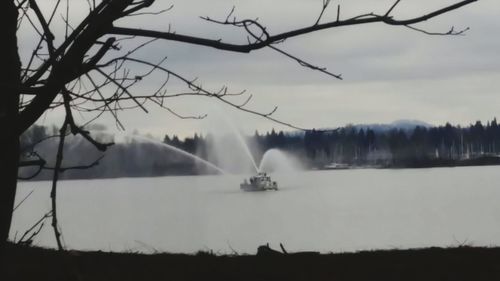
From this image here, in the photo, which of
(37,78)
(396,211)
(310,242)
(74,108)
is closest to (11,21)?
(37,78)

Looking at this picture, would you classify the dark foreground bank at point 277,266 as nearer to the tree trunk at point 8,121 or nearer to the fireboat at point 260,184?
the tree trunk at point 8,121

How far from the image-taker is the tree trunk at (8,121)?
3250 millimetres

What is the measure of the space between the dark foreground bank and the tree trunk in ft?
15.5

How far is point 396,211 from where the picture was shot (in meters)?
84.7

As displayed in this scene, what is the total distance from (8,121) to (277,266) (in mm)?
5949

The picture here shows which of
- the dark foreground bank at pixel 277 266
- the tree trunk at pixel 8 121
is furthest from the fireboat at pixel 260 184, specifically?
the tree trunk at pixel 8 121

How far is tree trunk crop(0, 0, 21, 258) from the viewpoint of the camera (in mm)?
3250

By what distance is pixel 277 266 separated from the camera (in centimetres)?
882

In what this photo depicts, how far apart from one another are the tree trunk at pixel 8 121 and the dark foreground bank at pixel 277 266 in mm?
4728

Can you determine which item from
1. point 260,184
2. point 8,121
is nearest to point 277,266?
point 8,121

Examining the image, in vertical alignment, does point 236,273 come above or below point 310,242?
above

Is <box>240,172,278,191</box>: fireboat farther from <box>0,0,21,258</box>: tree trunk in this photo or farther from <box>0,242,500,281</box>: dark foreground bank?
<box>0,0,21,258</box>: tree trunk

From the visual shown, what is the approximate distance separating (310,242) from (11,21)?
48.0 m

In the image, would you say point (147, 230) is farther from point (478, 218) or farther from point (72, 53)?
point (72, 53)
